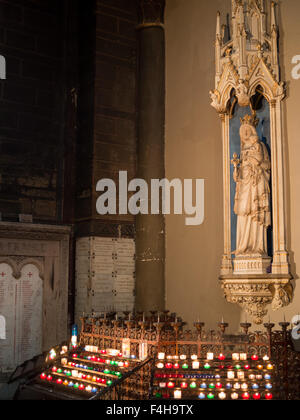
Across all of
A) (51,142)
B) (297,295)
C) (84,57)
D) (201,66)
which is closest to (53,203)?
(51,142)

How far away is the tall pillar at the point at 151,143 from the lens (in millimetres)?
9070

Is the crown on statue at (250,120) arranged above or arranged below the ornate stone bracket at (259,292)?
above

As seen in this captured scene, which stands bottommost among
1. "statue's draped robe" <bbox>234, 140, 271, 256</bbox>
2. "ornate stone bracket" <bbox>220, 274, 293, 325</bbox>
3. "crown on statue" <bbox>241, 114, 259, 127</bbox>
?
"ornate stone bracket" <bbox>220, 274, 293, 325</bbox>

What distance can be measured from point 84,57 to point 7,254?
3836mm

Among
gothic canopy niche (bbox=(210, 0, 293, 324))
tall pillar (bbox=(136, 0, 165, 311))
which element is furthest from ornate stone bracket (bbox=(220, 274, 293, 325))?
tall pillar (bbox=(136, 0, 165, 311))

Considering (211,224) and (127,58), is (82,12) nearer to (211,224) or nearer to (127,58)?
(127,58)

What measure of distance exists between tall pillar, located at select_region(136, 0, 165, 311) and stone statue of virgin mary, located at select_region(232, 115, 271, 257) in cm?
230

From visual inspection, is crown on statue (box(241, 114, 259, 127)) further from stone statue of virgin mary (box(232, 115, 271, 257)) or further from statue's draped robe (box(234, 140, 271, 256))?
statue's draped robe (box(234, 140, 271, 256))

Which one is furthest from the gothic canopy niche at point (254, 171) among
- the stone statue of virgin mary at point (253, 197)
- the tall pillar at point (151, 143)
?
the tall pillar at point (151, 143)

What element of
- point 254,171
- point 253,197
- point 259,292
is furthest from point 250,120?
point 259,292

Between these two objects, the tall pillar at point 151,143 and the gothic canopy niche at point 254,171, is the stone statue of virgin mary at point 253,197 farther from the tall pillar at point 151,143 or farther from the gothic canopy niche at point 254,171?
the tall pillar at point 151,143

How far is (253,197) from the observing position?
23.0 ft

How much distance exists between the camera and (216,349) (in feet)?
18.5

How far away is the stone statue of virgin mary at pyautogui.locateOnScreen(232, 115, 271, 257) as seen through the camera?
22.9 ft
